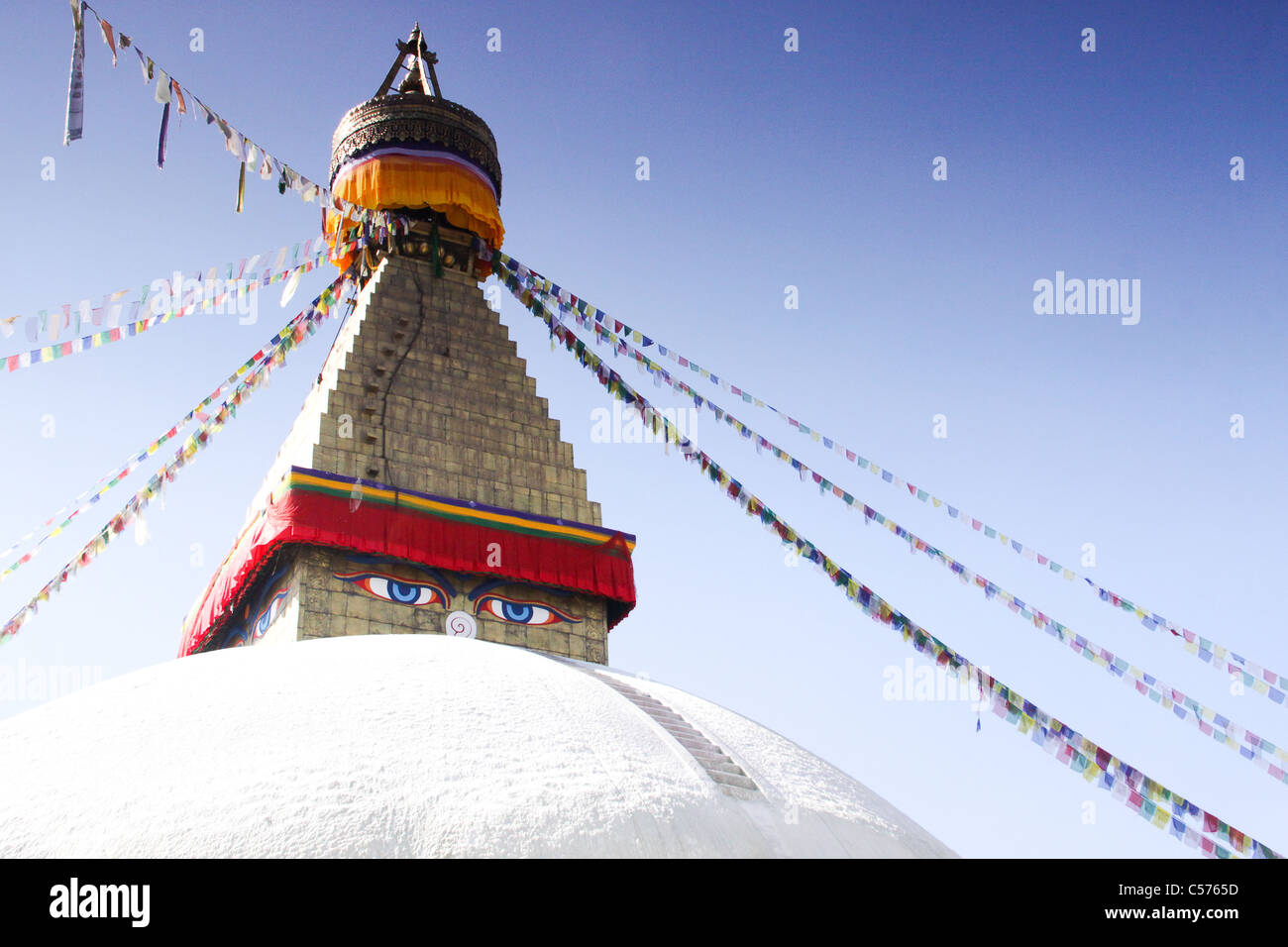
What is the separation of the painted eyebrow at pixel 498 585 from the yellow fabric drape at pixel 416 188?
4.54 m

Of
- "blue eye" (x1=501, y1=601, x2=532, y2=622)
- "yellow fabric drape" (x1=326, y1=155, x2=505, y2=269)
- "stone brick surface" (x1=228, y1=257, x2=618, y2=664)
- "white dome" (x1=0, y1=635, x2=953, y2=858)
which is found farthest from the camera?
"yellow fabric drape" (x1=326, y1=155, x2=505, y2=269)

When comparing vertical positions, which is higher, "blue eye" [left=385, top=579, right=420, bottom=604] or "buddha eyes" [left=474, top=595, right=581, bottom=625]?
"blue eye" [left=385, top=579, right=420, bottom=604]

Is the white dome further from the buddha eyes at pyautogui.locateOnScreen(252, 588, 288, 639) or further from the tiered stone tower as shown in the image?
the buddha eyes at pyautogui.locateOnScreen(252, 588, 288, 639)

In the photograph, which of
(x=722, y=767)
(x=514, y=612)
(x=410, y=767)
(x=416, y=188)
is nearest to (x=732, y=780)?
(x=722, y=767)

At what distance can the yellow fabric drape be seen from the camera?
1264cm

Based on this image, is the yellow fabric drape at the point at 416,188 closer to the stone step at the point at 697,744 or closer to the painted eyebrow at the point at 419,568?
the painted eyebrow at the point at 419,568

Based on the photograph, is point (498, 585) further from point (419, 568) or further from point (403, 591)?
point (403, 591)

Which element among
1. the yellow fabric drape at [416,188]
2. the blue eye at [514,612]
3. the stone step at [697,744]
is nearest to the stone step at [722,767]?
the stone step at [697,744]

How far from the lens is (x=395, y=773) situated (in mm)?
3047

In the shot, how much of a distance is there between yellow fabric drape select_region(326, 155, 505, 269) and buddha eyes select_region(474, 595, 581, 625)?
471 centimetres

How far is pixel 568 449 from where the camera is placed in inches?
461

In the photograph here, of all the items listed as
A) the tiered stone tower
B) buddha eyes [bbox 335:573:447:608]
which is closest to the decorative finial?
the tiered stone tower
